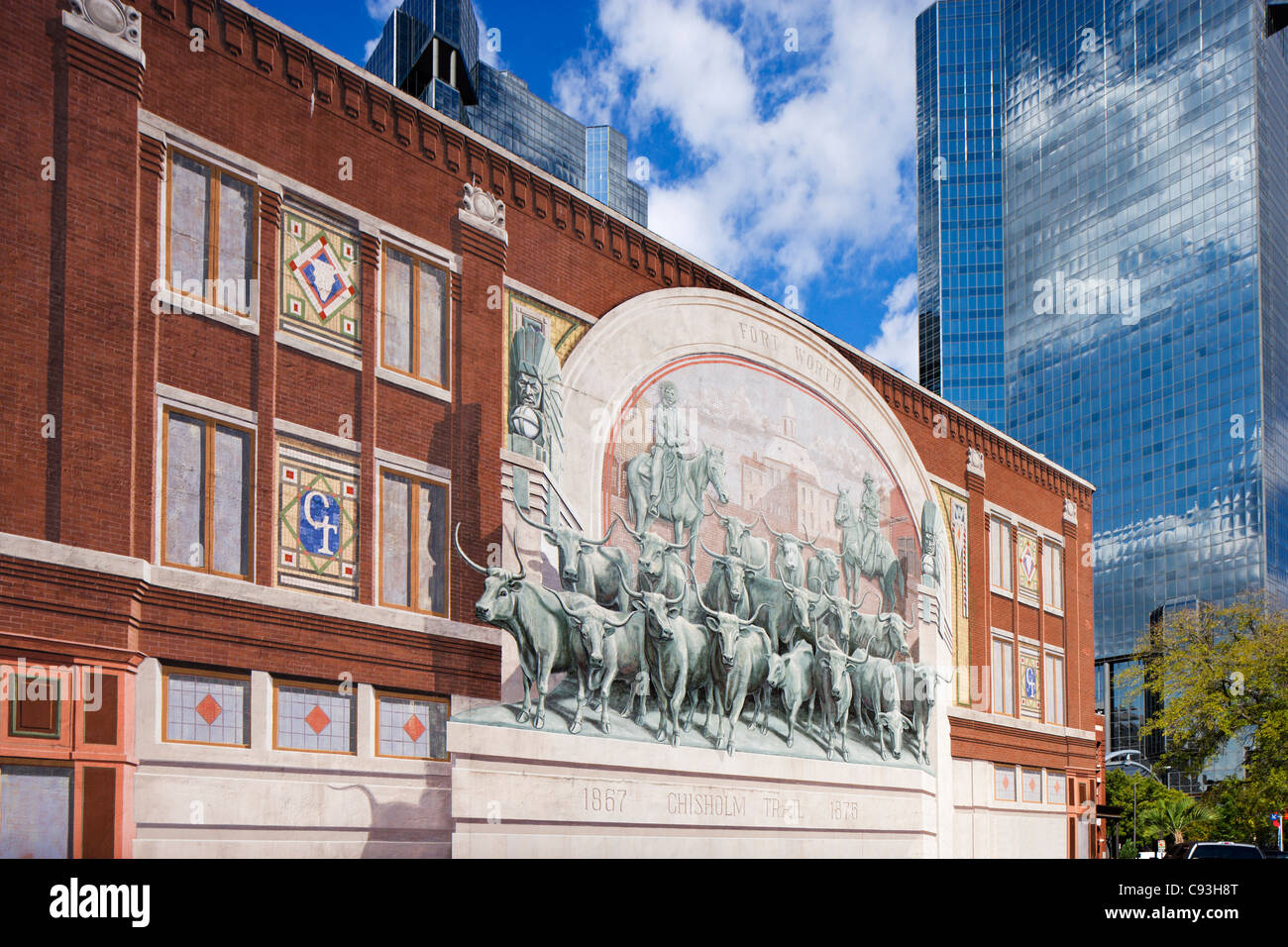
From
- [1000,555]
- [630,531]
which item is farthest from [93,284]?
[1000,555]

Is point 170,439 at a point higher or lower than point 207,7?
lower

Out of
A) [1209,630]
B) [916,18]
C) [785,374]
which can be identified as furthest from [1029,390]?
[785,374]

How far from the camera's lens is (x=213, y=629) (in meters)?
18.7

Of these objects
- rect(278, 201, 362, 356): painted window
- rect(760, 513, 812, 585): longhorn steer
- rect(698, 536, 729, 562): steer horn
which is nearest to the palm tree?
rect(760, 513, 812, 585): longhorn steer

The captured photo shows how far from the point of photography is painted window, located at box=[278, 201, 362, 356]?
20656 mm

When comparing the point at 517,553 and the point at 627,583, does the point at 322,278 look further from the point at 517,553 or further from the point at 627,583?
the point at 627,583

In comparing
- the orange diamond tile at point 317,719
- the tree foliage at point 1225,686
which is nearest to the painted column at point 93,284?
the orange diamond tile at point 317,719

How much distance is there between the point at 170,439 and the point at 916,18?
152m

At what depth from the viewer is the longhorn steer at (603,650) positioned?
75.7ft

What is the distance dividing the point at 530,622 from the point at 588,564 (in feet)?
6.72

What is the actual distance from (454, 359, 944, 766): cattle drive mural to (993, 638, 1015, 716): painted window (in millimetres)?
4573

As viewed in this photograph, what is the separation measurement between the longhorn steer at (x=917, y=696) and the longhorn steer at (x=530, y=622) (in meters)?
11.8

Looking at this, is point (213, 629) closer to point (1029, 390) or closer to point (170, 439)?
point (170, 439)

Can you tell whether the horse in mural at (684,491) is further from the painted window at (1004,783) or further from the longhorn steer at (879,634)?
the painted window at (1004,783)
